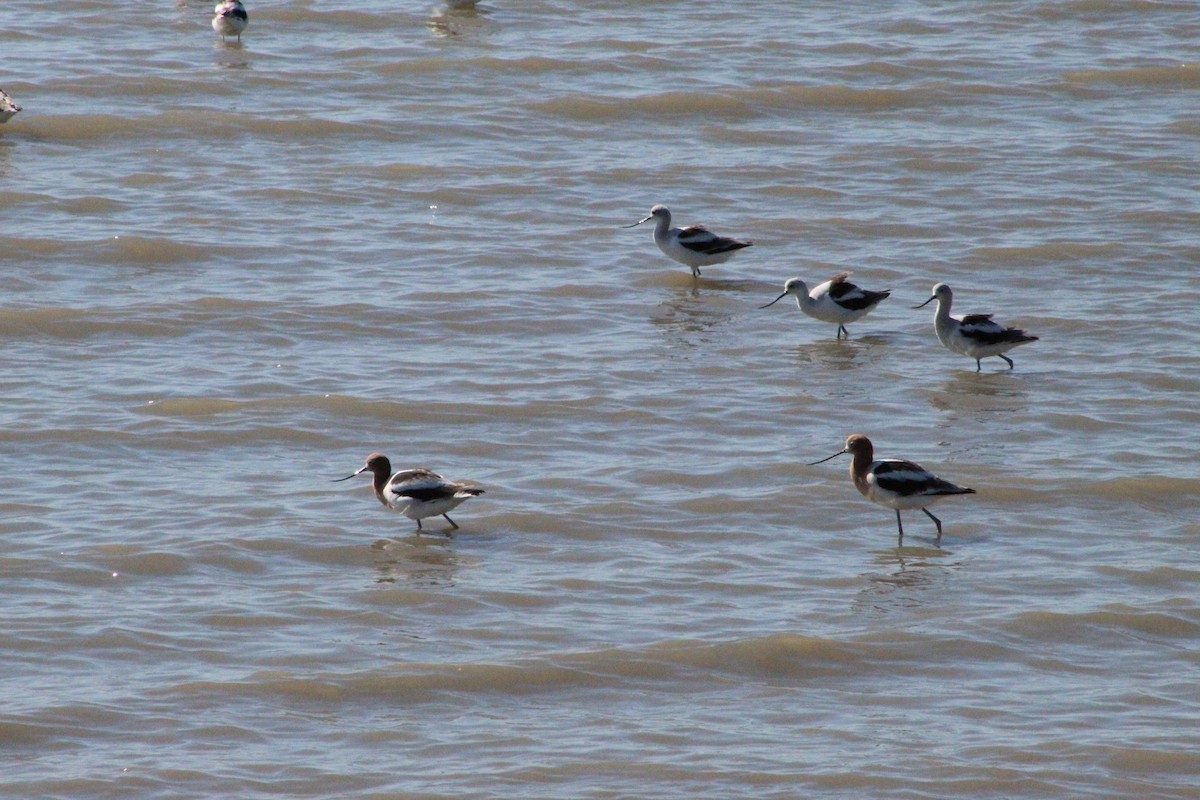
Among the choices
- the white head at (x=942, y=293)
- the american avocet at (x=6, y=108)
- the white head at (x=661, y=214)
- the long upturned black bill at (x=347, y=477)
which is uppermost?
the american avocet at (x=6, y=108)

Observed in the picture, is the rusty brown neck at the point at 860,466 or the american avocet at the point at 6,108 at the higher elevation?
the american avocet at the point at 6,108

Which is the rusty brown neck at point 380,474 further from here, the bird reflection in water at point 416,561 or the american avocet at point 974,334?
the american avocet at point 974,334

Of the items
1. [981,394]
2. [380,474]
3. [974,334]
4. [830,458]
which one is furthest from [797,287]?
A: [380,474]

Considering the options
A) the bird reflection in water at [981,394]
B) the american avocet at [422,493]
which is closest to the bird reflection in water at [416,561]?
the american avocet at [422,493]

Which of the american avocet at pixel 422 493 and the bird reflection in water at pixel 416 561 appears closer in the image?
the bird reflection in water at pixel 416 561

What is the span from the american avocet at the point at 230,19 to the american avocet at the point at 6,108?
3495 mm

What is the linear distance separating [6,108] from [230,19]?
371cm

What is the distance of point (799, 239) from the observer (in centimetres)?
1609

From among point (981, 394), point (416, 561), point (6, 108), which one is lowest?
point (416, 561)

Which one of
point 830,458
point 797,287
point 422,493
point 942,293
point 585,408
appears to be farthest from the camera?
point 797,287

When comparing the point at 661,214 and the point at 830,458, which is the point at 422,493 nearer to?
the point at 830,458

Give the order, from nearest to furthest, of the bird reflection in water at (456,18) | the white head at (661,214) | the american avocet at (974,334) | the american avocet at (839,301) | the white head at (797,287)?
the american avocet at (974,334), the american avocet at (839,301), the white head at (797,287), the white head at (661,214), the bird reflection in water at (456,18)

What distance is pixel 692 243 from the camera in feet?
49.3

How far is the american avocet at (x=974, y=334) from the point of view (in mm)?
12984
